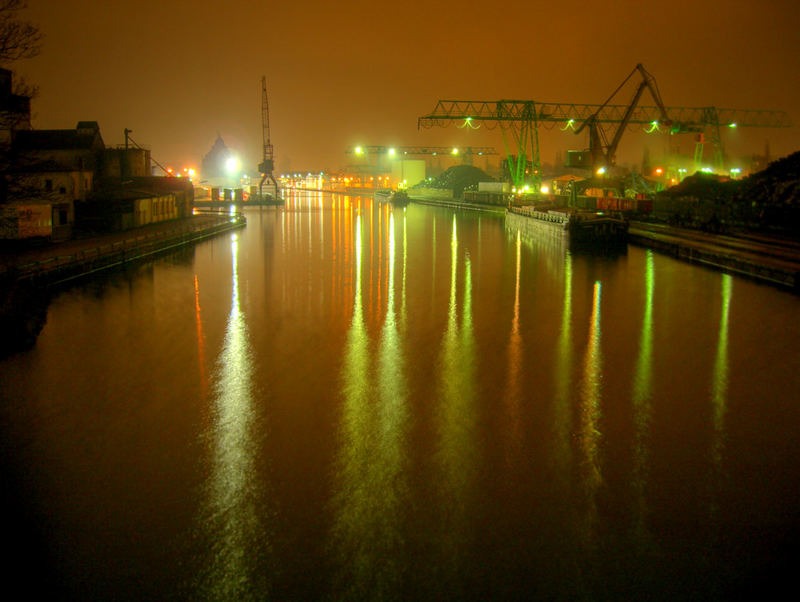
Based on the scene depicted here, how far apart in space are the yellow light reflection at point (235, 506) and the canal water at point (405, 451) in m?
0.02

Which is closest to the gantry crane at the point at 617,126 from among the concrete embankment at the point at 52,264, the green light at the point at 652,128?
the green light at the point at 652,128

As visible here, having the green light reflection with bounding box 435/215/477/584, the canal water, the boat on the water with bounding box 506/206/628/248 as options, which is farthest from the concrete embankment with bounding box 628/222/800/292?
the green light reflection with bounding box 435/215/477/584

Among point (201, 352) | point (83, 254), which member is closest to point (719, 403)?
point (201, 352)

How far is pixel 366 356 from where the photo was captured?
33.7 feet

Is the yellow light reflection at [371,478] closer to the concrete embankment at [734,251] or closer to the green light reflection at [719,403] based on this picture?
the green light reflection at [719,403]

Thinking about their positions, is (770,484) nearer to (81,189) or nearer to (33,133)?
(81,189)

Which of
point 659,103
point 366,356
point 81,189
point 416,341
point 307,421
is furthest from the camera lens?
point 659,103

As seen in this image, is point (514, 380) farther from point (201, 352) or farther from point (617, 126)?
point (617, 126)

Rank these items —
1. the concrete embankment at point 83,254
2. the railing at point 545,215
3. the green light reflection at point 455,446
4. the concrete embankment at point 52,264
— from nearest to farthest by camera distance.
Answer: the green light reflection at point 455,446 → the concrete embankment at point 52,264 → the concrete embankment at point 83,254 → the railing at point 545,215

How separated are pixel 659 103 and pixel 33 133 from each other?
4206 centimetres

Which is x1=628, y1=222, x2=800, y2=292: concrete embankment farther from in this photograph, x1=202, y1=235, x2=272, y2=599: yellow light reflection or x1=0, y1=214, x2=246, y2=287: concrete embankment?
x1=0, y1=214, x2=246, y2=287: concrete embankment

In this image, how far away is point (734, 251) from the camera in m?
22.1

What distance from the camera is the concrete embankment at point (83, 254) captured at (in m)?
16.1

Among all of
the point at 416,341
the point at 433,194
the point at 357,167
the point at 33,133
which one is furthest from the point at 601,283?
the point at 357,167
